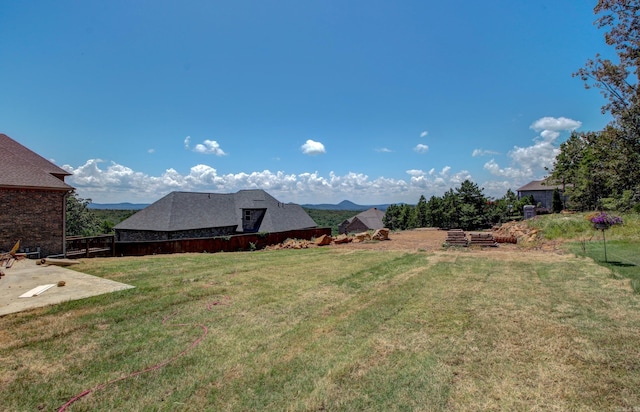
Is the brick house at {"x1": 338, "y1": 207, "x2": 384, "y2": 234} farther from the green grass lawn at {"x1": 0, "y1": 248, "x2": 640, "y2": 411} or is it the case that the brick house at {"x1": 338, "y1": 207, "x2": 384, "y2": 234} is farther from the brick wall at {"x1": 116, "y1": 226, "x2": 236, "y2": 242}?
the green grass lawn at {"x1": 0, "y1": 248, "x2": 640, "y2": 411}

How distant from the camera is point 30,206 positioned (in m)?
12.0

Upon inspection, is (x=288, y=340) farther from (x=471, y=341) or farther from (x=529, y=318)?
(x=529, y=318)

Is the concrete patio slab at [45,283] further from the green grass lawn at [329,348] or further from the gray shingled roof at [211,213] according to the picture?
the gray shingled roof at [211,213]

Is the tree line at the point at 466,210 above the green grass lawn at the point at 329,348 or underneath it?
above

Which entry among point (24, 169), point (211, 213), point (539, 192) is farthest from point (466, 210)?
point (539, 192)

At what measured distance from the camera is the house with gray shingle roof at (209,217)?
22.8m

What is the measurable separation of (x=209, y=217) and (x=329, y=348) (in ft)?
75.8

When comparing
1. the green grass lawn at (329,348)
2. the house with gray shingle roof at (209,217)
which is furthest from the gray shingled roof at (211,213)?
the green grass lawn at (329,348)

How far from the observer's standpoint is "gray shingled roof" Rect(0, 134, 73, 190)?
38.5ft

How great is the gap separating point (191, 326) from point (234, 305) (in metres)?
1.22

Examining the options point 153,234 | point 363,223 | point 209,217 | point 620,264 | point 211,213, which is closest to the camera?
point 620,264

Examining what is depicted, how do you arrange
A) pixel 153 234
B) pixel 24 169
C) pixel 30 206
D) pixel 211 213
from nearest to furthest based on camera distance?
pixel 30 206
pixel 24 169
pixel 153 234
pixel 211 213

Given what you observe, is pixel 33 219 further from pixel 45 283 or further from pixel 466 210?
pixel 466 210

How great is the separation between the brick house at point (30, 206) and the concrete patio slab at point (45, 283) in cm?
292
